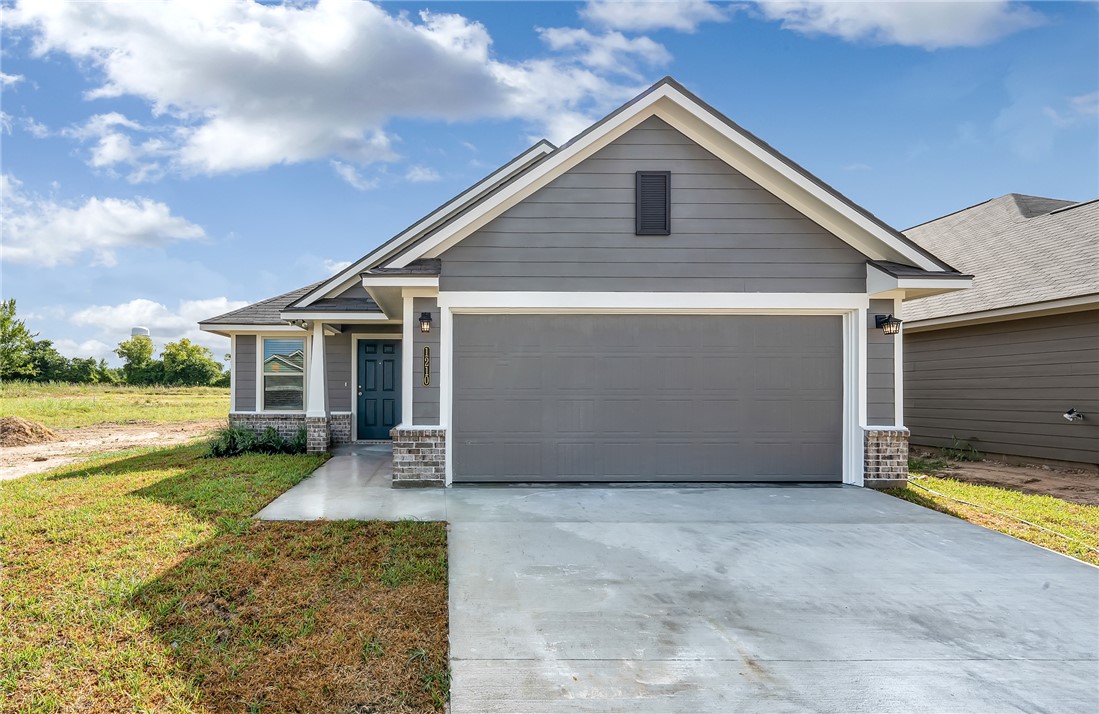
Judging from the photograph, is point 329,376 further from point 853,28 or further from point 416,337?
point 853,28

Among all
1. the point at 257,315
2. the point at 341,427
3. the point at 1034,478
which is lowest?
the point at 1034,478

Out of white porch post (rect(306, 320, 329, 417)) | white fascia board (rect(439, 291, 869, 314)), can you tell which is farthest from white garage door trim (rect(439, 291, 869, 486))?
white porch post (rect(306, 320, 329, 417))

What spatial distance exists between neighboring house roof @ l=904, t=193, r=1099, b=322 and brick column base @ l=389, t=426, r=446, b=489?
876 centimetres

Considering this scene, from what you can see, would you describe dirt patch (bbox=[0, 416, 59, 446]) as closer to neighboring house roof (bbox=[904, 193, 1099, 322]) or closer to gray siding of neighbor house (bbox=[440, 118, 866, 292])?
gray siding of neighbor house (bbox=[440, 118, 866, 292])

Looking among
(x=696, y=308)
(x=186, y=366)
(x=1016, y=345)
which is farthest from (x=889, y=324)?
(x=186, y=366)

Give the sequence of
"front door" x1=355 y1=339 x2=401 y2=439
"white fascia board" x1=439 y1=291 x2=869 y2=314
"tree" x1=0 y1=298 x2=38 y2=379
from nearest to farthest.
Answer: "white fascia board" x1=439 y1=291 x2=869 y2=314 < "front door" x1=355 y1=339 x2=401 y2=439 < "tree" x1=0 y1=298 x2=38 y2=379

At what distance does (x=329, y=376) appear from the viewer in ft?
35.9

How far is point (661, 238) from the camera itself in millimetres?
7055

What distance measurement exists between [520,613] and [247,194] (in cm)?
1307

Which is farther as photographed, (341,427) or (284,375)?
(284,375)

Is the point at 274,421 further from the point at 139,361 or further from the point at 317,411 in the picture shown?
the point at 139,361

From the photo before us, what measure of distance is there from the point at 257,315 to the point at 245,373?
1.28 metres

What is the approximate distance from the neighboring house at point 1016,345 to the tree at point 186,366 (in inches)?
1984

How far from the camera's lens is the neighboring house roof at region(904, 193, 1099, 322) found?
29.2ft
